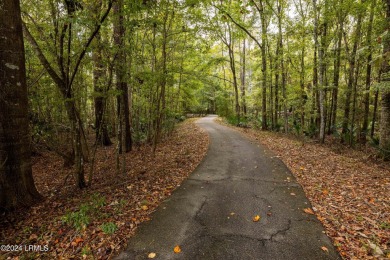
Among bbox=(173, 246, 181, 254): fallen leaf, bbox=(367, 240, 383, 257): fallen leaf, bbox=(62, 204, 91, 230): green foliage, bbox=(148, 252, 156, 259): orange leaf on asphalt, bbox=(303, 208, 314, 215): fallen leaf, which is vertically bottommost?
bbox=(367, 240, 383, 257): fallen leaf

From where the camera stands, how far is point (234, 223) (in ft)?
11.9

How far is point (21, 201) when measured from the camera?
3840 mm

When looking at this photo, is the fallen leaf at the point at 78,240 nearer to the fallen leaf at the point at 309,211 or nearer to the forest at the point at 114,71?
the forest at the point at 114,71

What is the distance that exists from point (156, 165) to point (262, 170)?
3.49m

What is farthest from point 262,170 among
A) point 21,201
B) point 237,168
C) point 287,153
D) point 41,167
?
point 41,167

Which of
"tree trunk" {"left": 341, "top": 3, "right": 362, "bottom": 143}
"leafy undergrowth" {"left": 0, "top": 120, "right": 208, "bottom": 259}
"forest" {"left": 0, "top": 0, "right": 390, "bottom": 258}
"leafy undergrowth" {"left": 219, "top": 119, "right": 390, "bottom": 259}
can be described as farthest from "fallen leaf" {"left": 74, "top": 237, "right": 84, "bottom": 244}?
"tree trunk" {"left": 341, "top": 3, "right": 362, "bottom": 143}

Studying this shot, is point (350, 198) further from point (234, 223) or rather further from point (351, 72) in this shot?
point (351, 72)

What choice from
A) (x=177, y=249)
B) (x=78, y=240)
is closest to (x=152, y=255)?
(x=177, y=249)

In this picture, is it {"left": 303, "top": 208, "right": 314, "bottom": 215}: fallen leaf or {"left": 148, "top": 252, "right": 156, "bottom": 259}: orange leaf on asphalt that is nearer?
{"left": 148, "top": 252, "right": 156, "bottom": 259}: orange leaf on asphalt

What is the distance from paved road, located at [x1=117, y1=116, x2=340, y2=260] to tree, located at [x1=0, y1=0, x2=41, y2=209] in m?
2.47

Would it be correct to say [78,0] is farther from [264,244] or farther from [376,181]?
[376,181]

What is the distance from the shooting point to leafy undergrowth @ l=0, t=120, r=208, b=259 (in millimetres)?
3078

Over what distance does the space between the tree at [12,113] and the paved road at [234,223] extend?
247cm

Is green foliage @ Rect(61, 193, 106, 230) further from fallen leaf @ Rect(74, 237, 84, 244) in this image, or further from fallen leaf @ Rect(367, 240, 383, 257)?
fallen leaf @ Rect(367, 240, 383, 257)
